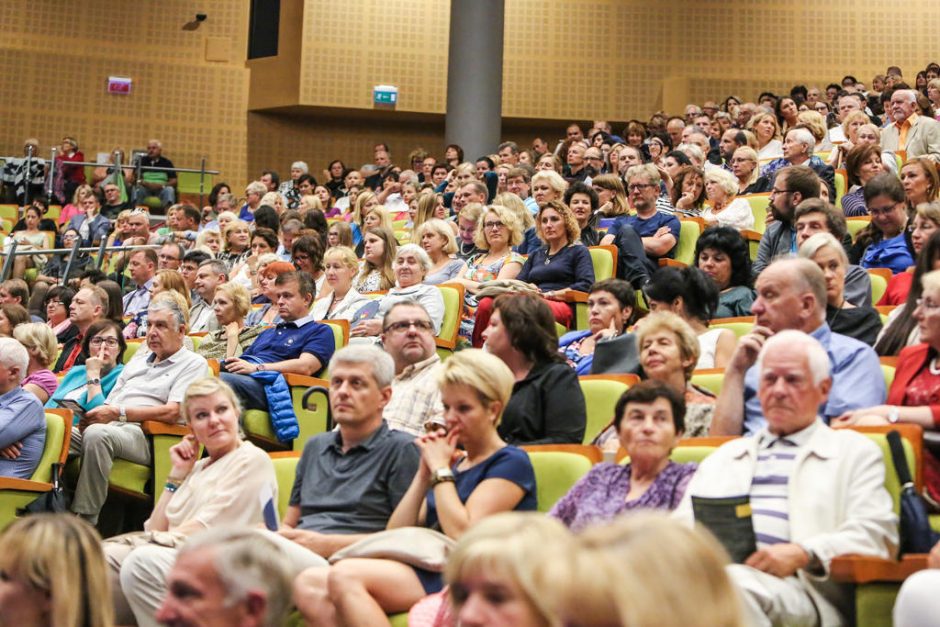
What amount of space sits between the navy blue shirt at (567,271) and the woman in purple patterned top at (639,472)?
99.6 inches

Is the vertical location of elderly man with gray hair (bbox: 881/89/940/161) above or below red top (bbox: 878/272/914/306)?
above

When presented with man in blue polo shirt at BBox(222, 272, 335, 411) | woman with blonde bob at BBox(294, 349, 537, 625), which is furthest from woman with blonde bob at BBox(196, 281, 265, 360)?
woman with blonde bob at BBox(294, 349, 537, 625)

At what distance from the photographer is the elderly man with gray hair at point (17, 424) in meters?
4.02

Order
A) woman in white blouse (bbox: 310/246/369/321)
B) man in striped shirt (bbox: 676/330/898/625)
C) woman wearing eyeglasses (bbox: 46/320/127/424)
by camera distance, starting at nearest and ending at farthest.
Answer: man in striped shirt (bbox: 676/330/898/625) < woman wearing eyeglasses (bbox: 46/320/127/424) < woman in white blouse (bbox: 310/246/369/321)

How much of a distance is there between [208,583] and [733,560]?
1039 millimetres

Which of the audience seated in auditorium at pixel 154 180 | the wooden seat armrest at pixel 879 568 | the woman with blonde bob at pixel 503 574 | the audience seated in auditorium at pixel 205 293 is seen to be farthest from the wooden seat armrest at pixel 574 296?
the audience seated in auditorium at pixel 154 180

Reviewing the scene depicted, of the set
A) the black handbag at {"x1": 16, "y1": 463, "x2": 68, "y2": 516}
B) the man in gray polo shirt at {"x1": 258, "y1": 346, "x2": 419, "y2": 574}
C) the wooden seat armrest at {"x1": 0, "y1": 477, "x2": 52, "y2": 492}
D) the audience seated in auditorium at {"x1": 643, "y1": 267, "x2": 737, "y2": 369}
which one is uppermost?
the audience seated in auditorium at {"x1": 643, "y1": 267, "x2": 737, "y2": 369}

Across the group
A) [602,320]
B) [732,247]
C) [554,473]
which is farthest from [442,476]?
[732,247]

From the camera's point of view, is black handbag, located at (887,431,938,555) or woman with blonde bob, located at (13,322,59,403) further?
woman with blonde bob, located at (13,322,59,403)

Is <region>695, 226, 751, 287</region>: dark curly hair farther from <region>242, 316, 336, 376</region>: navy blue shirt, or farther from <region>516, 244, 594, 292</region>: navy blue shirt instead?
<region>242, 316, 336, 376</region>: navy blue shirt

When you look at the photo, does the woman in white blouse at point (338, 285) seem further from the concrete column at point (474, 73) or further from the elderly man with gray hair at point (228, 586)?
the concrete column at point (474, 73)

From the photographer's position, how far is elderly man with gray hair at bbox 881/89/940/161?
709 centimetres

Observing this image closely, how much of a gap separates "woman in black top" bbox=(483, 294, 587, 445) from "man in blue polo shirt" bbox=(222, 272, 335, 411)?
4.56 ft

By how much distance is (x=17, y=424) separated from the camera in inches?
159
